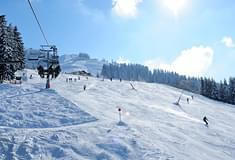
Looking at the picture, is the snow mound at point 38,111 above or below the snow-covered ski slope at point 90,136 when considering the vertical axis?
above

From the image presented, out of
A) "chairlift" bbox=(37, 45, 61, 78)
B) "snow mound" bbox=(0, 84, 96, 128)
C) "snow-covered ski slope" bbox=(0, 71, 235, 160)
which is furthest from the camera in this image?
"chairlift" bbox=(37, 45, 61, 78)

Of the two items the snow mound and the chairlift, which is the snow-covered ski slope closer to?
the snow mound

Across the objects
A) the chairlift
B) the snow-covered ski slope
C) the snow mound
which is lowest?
the snow-covered ski slope

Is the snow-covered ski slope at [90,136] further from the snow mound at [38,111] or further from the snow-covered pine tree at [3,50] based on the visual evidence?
the snow-covered pine tree at [3,50]

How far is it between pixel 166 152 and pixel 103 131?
18.5 feet

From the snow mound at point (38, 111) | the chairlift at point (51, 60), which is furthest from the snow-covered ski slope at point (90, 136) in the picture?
the chairlift at point (51, 60)

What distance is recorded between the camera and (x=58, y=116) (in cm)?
3027

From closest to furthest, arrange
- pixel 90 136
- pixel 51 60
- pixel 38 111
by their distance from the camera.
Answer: pixel 90 136, pixel 38 111, pixel 51 60

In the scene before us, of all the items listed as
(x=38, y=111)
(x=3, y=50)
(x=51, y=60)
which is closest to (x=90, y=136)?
(x=38, y=111)

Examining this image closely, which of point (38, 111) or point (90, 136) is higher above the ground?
point (38, 111)

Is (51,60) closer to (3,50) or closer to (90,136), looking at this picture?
(3,50)

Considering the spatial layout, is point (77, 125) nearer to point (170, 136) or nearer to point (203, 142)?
point (170, 136)

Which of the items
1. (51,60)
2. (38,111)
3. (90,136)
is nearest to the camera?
(90,136)

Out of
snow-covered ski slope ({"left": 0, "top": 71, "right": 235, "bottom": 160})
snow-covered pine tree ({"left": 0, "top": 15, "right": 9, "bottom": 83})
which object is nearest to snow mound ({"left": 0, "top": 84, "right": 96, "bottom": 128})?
snow-covered ski slope ({"left": 0, "top": 71, "right": 235, "bottom": 160})
